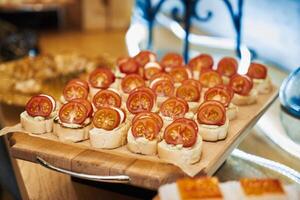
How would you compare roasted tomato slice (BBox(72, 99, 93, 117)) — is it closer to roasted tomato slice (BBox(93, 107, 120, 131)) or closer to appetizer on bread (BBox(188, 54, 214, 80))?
roasted tomato slice (BBox(93, 107, 120, 131))

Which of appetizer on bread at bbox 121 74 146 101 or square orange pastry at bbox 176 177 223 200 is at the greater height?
square orange pastry at bbox 176 177 223 200

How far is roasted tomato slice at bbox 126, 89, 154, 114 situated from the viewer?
49.5 inches

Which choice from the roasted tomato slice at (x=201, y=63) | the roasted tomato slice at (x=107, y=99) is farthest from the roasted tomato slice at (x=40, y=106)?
the roasted tomato slice at (x=201, y=63)

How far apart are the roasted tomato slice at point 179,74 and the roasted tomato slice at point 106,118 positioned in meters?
0.37

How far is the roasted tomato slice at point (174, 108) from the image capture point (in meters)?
1.23

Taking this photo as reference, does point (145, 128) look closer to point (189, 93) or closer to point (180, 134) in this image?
point (180, 134)

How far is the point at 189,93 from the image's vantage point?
1.35m

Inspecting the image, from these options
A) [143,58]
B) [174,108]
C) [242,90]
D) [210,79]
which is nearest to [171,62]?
[143,58]

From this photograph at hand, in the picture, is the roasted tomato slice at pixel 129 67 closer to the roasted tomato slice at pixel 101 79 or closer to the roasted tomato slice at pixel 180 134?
the roasted tomato slice at pixel 101 79

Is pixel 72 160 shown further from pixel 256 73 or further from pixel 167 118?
pixel 256 73

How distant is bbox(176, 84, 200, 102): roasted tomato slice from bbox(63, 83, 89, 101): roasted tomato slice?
26 cm

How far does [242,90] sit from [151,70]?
12.0 inches

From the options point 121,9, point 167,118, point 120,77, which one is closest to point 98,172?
point 167,118

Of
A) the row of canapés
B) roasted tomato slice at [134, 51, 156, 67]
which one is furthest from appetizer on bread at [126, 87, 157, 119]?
roasted tomato slice at [134, 51, 156, 67]
